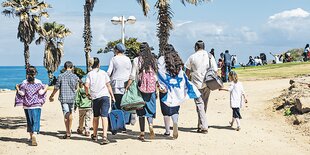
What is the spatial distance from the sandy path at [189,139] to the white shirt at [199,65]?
1.21 meters

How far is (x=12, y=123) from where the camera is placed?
46.8ft

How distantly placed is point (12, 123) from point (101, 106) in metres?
4.94

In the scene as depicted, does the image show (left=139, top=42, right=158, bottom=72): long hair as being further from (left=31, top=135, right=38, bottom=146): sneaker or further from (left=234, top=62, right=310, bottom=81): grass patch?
(left=234, top=62, right=310, bottom=81): grass patch

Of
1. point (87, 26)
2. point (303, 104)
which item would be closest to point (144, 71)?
point (303, 104)

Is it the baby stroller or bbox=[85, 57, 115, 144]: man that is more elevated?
the baby stroller

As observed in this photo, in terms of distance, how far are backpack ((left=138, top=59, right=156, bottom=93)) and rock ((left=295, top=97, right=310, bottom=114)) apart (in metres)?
5.28

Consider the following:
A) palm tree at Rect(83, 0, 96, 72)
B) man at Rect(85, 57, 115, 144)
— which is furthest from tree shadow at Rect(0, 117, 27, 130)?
palm tree at Rect(83, 0, 96, 72)

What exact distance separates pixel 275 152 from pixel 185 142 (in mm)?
1824

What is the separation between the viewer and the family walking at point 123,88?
1031 cm

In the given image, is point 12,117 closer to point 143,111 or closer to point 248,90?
point 143,111

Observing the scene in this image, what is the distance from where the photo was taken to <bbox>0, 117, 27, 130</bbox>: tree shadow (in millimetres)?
13398

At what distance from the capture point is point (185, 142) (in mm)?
10578

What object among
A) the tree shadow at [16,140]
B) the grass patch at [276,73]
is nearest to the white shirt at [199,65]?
the tree shadow at [16,140]

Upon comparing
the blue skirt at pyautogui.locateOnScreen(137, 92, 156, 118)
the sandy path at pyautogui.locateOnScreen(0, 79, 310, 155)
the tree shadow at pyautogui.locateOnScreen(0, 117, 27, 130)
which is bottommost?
the sandy path at pyautogui.locateOnScreen(0, 79, 310, 155)
